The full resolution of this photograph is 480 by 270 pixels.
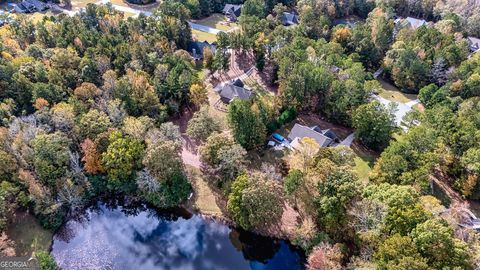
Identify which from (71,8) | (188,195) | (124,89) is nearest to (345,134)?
(188,195)

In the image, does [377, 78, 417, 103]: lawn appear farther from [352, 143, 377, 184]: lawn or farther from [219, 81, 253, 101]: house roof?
[219, 81, 253, 101]: house roof

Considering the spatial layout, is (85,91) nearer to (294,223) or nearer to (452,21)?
(294,223)

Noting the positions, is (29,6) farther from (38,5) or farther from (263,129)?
(263,129)

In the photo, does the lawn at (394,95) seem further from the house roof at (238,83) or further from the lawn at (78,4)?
the lawn at (78,4)

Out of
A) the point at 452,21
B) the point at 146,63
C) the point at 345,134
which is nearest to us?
the point at 345,134

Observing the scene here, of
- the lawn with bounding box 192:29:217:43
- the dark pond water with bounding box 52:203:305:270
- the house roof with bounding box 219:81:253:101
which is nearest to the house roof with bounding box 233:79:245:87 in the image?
the house roof with bounding box 219:81:253:101
